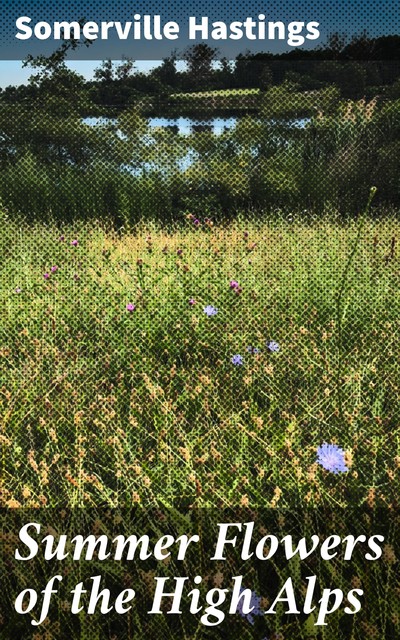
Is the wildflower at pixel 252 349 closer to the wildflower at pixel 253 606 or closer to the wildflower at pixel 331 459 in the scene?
the wildflower at pixel 331 459

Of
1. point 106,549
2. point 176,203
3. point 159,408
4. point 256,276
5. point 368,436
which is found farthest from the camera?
point 176,203

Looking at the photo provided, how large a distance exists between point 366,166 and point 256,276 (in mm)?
1960

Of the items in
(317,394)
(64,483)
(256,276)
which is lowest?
(64,483)

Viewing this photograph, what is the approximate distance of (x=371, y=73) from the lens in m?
3.40

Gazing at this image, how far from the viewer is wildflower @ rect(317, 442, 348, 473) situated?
109 cm

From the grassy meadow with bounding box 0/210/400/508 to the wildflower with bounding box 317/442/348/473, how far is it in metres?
0.04

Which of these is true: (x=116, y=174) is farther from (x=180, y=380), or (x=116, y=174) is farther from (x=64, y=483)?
(x=64, y=483)

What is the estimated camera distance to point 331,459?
3.63 feet

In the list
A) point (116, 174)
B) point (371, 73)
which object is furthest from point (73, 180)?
point (371, 73)
